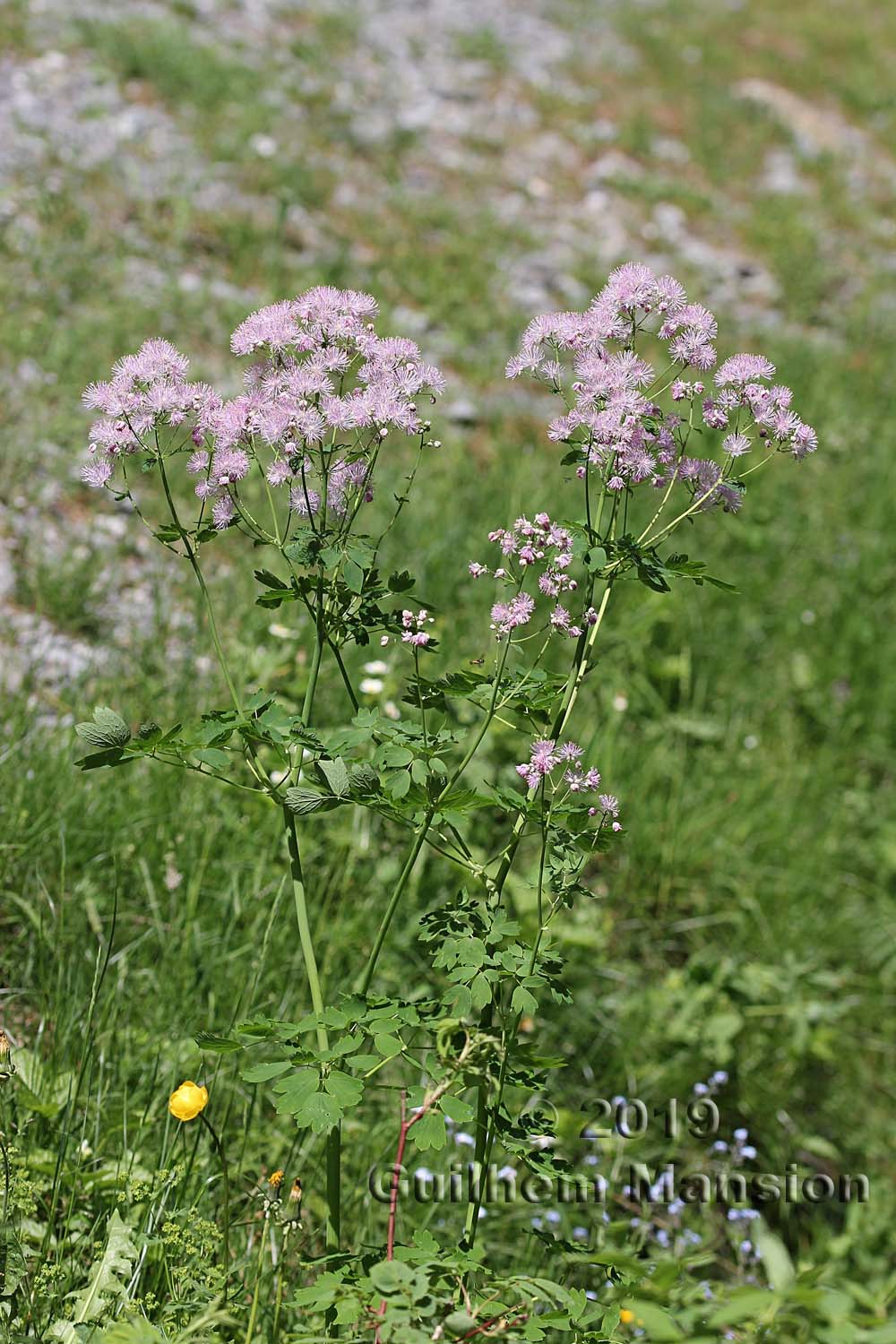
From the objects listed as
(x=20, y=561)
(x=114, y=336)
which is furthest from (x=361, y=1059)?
(x=114, y=336)

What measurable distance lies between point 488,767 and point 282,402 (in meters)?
1.76

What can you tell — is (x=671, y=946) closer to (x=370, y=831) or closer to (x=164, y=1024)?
(x=370, y=831)

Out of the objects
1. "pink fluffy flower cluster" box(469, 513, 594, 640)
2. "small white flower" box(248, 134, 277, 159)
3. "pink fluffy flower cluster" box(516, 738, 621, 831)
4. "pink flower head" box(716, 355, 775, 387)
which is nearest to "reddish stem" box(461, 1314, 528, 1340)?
"pink fluffy flower cluster" box(516, 738, 621, 831)

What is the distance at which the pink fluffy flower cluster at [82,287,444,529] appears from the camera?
150 centimetres

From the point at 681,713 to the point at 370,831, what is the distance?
4.91 feet

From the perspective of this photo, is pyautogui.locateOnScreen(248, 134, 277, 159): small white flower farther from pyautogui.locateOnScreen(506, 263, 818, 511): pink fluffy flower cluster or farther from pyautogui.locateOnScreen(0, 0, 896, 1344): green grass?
pyautogui.locateOnScreen(506, 263, 818, 511): pink fluffy flower cluster

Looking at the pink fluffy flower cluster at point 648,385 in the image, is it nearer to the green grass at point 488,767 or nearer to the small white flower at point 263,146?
the green grass at point 488,767

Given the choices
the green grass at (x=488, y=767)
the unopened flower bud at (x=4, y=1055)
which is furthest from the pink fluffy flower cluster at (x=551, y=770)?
the unopened flower bud at (x=4, y=1055)

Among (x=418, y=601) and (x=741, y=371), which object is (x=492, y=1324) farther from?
(x=741, y=371)

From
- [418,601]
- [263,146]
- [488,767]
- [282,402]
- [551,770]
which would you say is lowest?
[551,770]

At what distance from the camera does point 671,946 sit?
3279mm

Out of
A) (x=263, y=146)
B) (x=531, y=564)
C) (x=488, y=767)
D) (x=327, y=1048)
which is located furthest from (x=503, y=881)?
(x=263, y=146)

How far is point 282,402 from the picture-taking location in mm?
1503

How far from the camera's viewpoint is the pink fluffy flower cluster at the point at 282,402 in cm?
150
